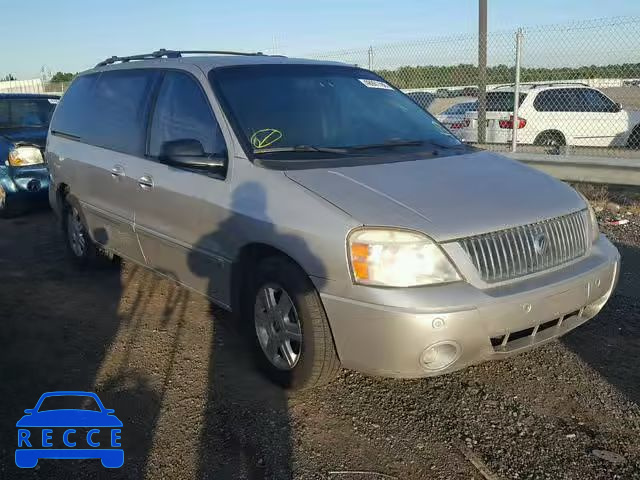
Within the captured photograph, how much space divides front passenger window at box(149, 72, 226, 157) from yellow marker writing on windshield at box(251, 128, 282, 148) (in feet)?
0.62

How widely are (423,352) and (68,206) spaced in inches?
165

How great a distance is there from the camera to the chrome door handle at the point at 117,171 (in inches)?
176

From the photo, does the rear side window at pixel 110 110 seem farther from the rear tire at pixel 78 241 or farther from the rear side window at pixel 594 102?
the rear side window at pixel 594 102

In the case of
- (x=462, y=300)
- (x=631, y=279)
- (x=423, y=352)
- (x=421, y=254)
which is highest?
A: (x=421, y=254)

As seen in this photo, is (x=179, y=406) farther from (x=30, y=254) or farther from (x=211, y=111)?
(x=30, y=254)

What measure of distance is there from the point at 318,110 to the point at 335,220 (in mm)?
1314

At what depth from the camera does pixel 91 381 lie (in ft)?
11.7

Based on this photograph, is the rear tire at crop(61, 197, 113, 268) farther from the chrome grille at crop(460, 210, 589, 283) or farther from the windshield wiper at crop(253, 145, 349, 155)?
the chrome grille at crop(460, 210, 589, 283)

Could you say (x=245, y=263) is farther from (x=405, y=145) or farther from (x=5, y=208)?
(x=5, y=208)

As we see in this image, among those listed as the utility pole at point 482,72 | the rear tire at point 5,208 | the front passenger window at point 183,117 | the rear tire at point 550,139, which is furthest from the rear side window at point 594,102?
the rear tire at point 5,208

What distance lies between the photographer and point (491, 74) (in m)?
10.0

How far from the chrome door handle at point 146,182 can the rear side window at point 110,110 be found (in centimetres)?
22

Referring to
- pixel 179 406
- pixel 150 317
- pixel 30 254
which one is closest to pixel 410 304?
pixel 179 406

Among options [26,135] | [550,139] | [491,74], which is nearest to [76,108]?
[26,135]
